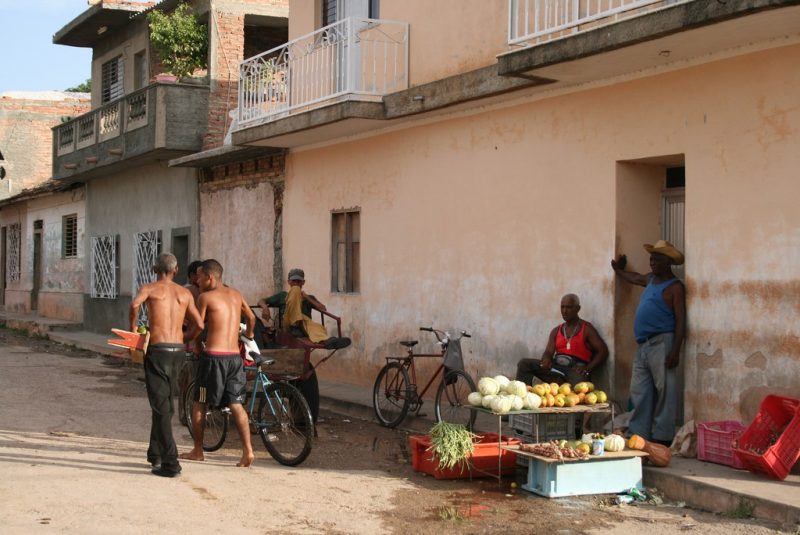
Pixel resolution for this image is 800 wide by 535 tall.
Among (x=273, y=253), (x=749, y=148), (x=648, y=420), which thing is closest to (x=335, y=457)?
(x=648, y=420)

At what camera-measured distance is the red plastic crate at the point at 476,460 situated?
884 cm

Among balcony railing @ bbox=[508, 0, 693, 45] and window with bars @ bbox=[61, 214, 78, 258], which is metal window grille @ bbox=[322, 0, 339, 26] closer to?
balcony railing @ bbox=[508, 0, 693, 45]

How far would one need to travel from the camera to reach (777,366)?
8.77 meters

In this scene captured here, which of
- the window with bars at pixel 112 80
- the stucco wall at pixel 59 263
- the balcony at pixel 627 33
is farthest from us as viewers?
the stucco wall at pixel 59 263

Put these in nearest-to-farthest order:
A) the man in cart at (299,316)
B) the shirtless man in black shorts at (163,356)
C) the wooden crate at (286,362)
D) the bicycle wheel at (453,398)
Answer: the shirtless man in black shorts at (163,356) → the wooden crate at (286,362) → the bicycle wheel at (453,398) → the man in cart at (299,316)

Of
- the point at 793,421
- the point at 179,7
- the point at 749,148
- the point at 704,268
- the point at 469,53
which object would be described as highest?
the point at 179,7

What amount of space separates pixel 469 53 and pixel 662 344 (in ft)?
15.7

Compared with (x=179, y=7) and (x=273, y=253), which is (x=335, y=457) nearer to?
(x=273, y=253)

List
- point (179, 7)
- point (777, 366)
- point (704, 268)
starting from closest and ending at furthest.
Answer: point (777, 366)
point (704, 268)
point (179, 7)

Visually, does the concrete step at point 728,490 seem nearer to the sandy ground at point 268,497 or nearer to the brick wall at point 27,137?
the sandy ground at point 268,497

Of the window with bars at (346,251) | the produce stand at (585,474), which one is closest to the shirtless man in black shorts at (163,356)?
the produce stand at (585,474)

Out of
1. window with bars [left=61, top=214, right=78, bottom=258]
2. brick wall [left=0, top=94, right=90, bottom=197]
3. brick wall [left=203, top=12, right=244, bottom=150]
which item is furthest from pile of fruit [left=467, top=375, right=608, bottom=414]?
brick wall [left=0, top=94, right=90, bottom=197]

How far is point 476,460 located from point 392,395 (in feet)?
10.3

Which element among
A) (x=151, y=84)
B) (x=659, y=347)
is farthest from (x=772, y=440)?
(x=151, y=84)
